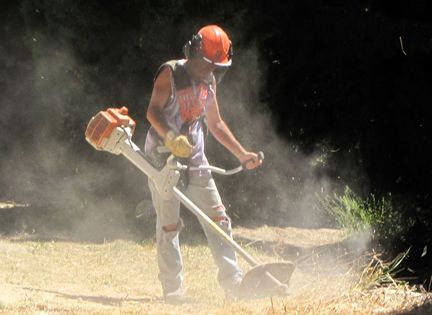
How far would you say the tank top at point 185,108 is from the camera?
559 centimetres

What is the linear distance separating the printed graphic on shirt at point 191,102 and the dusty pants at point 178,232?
43 centimetres

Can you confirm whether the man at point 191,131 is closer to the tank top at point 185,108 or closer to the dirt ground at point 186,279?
the tank top at point 185,108

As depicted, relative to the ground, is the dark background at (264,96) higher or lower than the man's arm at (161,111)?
lower

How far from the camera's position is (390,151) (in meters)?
7.30

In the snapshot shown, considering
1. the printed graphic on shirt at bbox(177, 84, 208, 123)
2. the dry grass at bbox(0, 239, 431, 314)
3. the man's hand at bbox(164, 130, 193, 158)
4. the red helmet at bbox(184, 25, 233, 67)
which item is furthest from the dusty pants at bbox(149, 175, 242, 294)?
the red helmet at bbox(184, 25, 233, 67)

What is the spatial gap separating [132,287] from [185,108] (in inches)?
62.3

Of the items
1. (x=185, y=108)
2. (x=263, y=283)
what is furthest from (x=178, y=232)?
(x=185, y=108)

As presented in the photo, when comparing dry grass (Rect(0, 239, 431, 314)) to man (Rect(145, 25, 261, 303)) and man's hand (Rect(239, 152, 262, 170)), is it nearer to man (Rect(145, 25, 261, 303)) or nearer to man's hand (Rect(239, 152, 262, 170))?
man (Rect(145, 25, 261, 303))

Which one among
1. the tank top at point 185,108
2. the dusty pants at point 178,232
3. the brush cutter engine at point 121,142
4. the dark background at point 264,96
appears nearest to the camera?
the brush cutter engine at point 121,142

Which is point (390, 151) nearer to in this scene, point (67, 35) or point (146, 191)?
point (146, 191)

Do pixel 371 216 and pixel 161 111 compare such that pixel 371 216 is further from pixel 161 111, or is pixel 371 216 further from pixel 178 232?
pixel 161 111

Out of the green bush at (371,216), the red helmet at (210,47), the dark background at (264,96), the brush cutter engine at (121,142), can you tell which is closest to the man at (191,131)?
the red helmet at (210,47)

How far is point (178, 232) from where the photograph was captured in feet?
19.1

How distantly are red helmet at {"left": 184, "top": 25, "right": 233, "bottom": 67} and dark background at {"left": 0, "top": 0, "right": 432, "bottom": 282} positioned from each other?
84.0 inches
